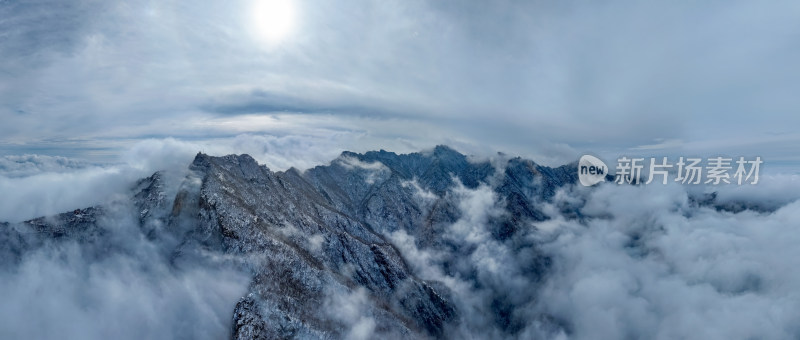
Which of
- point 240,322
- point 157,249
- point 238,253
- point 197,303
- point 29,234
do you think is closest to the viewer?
point 240,322

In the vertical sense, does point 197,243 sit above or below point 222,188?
below

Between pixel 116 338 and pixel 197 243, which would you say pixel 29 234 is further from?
pixel 197 243

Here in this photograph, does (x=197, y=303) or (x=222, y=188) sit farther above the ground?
(x=222, y=188)

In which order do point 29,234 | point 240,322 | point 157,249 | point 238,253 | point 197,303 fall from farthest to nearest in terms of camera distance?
point 29,234, point 157,249, point 238,253, point 197,303, point 240,322

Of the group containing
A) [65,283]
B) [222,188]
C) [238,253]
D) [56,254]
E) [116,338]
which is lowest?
[116,338]

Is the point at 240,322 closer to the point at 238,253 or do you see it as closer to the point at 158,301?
the point at 238,253

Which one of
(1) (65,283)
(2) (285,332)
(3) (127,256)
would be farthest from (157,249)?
(2) (285,332)

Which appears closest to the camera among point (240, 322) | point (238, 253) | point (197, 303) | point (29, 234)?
point (240, 322)

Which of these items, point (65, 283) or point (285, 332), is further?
point (65, 283)

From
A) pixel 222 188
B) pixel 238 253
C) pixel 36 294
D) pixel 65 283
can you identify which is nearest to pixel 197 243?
pixel 238 253

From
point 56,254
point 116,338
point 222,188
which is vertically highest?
point 222,188
